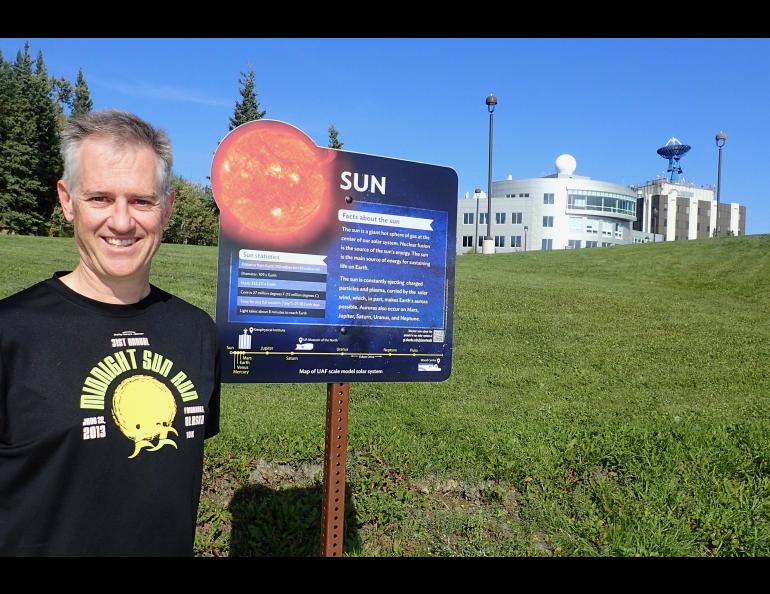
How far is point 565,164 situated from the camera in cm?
7800

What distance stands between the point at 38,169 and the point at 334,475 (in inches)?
1966

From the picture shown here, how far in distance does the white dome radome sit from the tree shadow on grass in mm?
77657

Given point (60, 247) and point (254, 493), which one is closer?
point (254, 493)

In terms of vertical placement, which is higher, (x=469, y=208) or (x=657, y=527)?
(x=469, y=208)

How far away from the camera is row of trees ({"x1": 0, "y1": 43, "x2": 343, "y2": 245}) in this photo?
42.2 meters

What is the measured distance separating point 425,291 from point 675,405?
4477mm

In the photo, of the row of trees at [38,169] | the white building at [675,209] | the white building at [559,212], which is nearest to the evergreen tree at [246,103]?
the row of trees at [38,169]

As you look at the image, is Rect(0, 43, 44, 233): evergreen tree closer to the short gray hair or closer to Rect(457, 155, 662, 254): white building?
the short gray hair

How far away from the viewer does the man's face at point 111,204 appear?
221 cm

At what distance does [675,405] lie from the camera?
674 cm

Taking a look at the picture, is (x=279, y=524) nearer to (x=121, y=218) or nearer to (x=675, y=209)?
(x=121, y=218)
